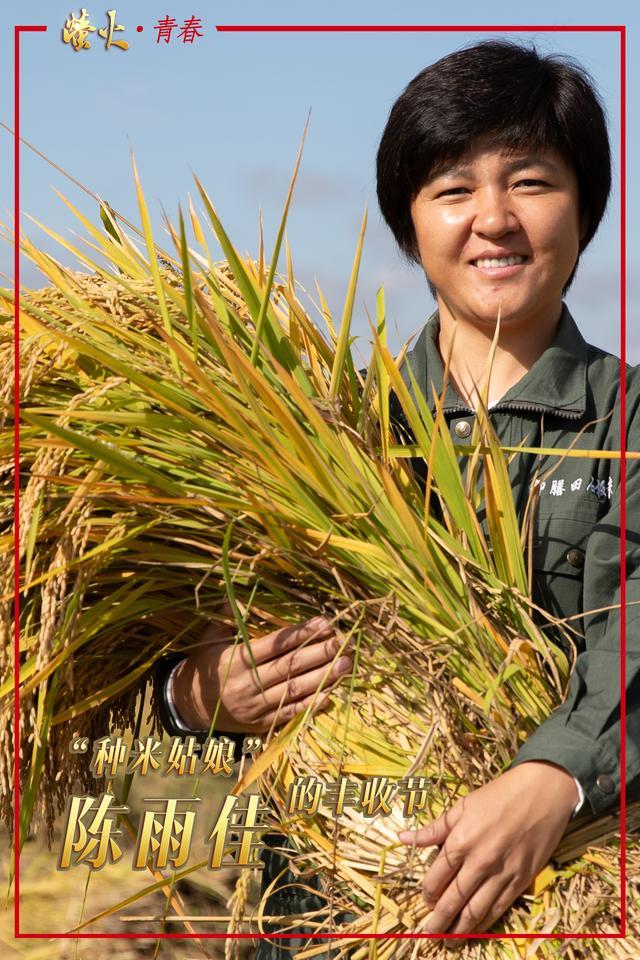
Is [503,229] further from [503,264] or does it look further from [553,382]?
[553,382]

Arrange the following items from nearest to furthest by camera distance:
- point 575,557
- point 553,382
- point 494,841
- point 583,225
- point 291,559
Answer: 1. point 494,841
2. point 291,559
3. point 575,557
4. point 553,382
5. point 583,225

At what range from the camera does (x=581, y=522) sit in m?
1.46

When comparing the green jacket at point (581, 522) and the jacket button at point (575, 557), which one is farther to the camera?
the jacket button at point (575, 557)

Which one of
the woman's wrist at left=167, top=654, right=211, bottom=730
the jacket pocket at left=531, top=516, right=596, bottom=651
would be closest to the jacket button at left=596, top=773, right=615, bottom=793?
the jacket pocket at left=531, top=516, right=596, bottom=651

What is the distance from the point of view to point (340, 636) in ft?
4.06

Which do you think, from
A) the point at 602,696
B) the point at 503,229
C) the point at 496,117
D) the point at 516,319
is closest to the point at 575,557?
the point at 602,696

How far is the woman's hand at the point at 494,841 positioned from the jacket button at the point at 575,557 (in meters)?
0.36

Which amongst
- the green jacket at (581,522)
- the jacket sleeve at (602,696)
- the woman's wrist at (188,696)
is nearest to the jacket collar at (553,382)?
the green jacket at (581,522)

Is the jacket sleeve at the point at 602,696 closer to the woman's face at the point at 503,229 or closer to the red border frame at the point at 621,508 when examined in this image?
the red border frame at the point at 621,508

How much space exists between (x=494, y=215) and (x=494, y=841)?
0.87 m

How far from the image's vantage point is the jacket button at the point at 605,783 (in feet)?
3.84

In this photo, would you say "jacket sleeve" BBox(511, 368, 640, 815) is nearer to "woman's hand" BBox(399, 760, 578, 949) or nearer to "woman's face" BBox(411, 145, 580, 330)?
"woman's hand" BBox(399, 760, 578, 949)

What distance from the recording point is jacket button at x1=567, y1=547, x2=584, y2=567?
1.43m

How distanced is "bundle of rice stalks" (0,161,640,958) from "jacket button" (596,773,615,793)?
0.19 ft
